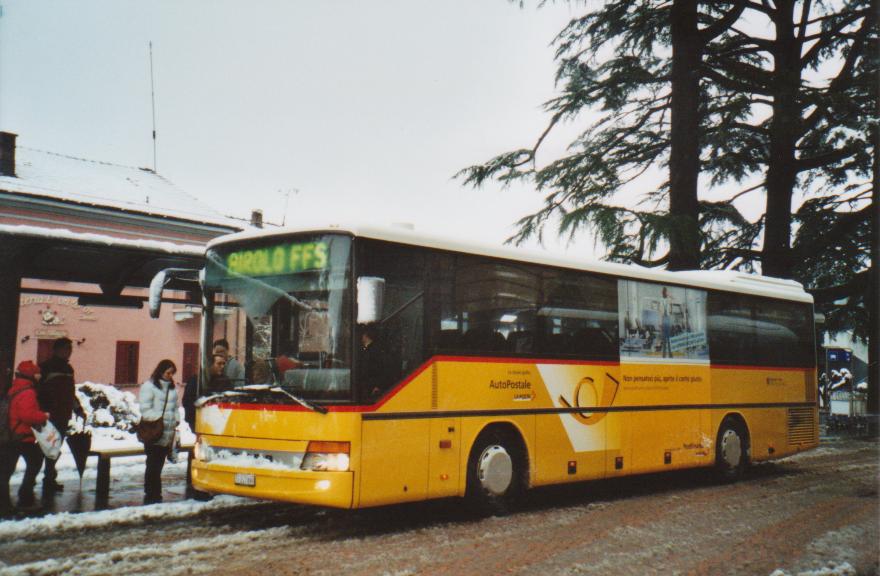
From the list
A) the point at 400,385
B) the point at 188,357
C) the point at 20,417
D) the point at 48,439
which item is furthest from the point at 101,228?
the point at 400,385

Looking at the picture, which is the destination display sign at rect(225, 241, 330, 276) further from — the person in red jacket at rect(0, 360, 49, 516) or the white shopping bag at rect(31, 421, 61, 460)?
the white shopping bag at rect(31, 421, 61, 460)

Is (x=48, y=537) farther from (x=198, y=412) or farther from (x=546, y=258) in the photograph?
(x=546, y=258)

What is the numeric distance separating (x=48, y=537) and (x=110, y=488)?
3.70m

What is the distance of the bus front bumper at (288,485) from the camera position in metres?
7.87

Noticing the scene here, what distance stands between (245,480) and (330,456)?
105 cm

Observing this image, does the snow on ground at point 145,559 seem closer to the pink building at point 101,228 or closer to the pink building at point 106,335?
the pink building at point 101,228

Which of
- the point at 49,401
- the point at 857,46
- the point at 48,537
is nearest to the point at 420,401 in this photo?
the point at 48,537

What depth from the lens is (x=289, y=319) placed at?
8188 millimetres

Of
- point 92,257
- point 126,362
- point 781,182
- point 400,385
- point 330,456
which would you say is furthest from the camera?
point 126,362

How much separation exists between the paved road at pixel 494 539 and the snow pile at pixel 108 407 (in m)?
8.14

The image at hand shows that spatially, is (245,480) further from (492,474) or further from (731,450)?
(731,450)

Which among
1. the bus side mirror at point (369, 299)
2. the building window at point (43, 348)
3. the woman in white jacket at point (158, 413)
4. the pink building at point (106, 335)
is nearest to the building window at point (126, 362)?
the pink building at point (106, 335)

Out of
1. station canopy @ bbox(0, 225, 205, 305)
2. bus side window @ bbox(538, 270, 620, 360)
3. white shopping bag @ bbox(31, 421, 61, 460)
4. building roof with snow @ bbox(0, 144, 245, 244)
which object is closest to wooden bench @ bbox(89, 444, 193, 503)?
white shopping bag @ bbox(31, 421, 61, 460)

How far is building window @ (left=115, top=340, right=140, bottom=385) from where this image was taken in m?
30.9
